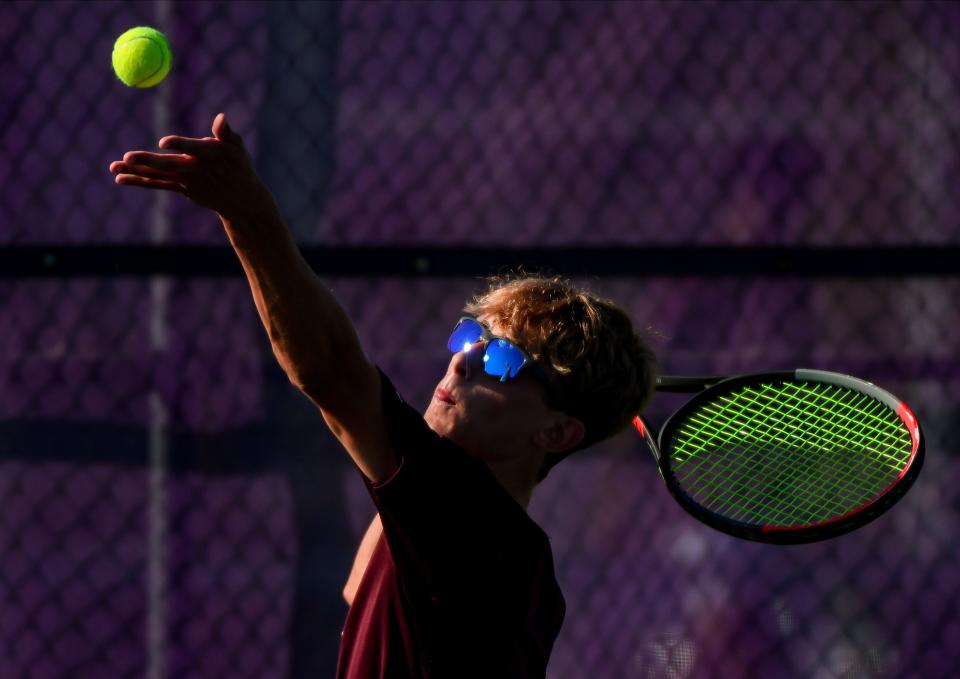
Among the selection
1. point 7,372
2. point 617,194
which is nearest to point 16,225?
point 7,372

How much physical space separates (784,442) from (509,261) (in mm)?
795

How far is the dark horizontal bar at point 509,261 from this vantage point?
111 inches

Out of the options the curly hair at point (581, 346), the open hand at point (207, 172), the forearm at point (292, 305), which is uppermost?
the open hand at point (207, 172)

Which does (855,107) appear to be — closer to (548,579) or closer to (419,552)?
(548,579)

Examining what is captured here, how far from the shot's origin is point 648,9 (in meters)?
2.90

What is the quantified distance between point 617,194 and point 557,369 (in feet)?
4.06

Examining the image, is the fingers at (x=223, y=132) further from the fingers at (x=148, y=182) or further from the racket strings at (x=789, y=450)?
the racket strings at (x=789, y=450)

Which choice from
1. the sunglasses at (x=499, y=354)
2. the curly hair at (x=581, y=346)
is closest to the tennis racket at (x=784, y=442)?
the curly hair at (x=581, y=346)

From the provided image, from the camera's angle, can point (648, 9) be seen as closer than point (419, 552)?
No

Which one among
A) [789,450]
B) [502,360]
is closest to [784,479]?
[789,450]

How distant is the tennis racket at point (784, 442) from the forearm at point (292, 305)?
865mm

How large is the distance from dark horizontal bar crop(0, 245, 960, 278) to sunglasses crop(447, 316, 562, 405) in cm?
113

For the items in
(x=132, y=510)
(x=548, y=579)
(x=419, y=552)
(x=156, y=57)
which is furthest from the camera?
(x=132, y=510)

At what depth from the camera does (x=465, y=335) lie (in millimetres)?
Result: 1720
